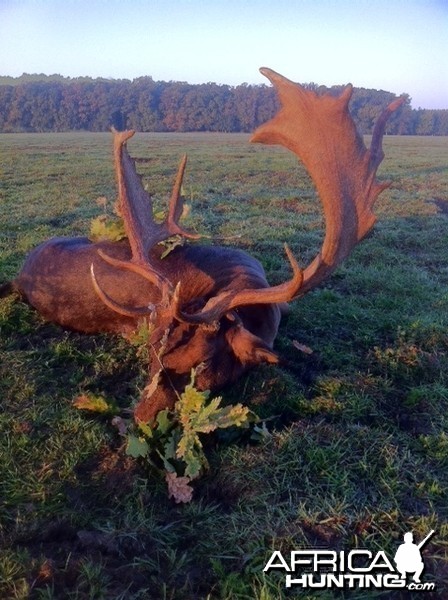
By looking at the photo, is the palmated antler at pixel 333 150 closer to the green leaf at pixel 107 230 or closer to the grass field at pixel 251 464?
the grass field at pixel 251 464

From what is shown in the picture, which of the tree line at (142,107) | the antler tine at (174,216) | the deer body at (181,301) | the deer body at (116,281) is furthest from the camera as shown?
the tree line at (142,107)

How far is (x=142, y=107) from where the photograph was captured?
61.0m

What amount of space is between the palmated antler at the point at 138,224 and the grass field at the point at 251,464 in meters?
0.84

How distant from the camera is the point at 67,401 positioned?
4.16 m

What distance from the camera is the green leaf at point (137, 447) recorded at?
11.2 ft

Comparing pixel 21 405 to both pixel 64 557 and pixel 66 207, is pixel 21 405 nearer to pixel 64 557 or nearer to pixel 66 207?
pixel 64 557

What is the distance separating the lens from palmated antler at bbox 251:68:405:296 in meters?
3.35

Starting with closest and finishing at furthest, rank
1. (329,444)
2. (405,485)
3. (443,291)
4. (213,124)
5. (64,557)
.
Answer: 1. (64,557)
2. (405,485)
3. (329,444)
4. (443,291)
5. (213,124)

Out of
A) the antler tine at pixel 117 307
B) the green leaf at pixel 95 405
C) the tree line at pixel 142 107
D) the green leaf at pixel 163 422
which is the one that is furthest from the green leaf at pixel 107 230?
the tree line at pixel 142 107

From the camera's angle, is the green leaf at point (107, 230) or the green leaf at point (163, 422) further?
the green leaf at point (107, 230)

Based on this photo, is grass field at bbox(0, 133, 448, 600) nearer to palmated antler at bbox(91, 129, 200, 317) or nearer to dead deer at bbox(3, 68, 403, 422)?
dead deer at bbox(3, 68, 403, 422)

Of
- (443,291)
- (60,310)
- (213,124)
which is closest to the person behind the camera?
(60,310)

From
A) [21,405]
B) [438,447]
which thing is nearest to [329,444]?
[438,447]

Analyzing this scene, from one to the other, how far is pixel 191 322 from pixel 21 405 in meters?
1.38
